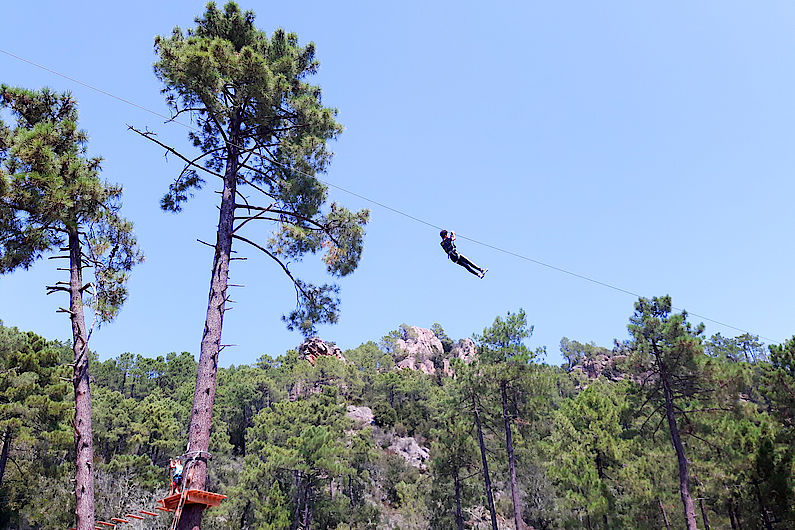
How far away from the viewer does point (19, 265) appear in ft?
31.6

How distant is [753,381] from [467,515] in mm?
16773

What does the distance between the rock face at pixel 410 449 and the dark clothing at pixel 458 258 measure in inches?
1404

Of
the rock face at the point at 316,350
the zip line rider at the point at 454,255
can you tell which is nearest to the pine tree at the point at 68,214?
the zip line rider at the point at 454,255

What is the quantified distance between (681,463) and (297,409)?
1815 cm

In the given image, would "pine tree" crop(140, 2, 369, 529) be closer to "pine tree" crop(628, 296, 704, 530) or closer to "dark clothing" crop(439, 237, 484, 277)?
"dark clothing" crop(439, 237, 484, 277)

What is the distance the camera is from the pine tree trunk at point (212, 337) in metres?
6.29

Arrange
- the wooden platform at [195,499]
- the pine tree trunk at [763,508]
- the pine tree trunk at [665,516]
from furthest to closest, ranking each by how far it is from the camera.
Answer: the pine tree trunk at [665,516]
the pine tree trunk at [763,508]
the wooden platform at [195,499]

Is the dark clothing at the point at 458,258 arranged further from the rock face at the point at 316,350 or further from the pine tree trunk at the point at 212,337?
the rock face at the point at 316,350

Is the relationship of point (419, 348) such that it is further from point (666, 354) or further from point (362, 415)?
point (666, 354)

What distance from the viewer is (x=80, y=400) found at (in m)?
8.57

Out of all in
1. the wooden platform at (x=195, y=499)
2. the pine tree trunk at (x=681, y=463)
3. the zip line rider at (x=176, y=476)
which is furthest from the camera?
the pine tree trunk at (x=681, y=463)

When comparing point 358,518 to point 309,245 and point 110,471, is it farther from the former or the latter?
point 309,245

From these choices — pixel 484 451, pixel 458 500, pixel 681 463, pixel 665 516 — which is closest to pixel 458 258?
pixel 681 463

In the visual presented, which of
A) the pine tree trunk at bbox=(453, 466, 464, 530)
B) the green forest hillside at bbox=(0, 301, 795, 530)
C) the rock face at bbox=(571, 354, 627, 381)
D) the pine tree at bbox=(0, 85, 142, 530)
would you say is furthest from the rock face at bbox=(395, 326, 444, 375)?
the pine tree at bbox=(0, 85, 142, 530)
